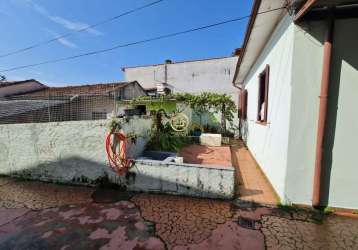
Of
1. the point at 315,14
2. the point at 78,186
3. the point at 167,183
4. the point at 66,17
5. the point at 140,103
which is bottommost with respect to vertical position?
the point at 78,186

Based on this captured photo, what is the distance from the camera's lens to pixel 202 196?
3838 millimetres

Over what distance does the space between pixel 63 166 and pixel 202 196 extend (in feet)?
12.1

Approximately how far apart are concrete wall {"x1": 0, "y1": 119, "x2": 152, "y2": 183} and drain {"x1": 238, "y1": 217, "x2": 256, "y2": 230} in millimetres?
3002

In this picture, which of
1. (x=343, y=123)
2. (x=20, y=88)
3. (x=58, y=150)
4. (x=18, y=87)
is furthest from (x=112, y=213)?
(x=20, y=88)

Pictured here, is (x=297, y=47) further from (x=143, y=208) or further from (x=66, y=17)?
(x=66, y=17)

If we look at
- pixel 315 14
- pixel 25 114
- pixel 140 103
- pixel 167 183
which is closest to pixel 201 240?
pixel 167 183

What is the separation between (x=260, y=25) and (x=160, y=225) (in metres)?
4.70

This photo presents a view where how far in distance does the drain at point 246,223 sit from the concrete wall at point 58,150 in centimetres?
300

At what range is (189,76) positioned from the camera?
51.0 ft

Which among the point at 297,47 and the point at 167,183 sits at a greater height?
the point at 297,47

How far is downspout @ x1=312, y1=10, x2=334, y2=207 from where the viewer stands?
9.50ft

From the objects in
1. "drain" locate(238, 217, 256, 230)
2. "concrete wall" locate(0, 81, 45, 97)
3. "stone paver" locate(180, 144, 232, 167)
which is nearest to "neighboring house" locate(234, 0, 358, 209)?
"drain" locate(238, 217, 256, 230)

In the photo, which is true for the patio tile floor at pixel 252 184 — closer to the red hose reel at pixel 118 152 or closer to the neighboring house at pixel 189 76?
the red hose reel at pixel 118 152

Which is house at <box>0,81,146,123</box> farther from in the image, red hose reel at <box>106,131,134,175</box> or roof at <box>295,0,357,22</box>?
roof at <box>295,0,357,22</box>
